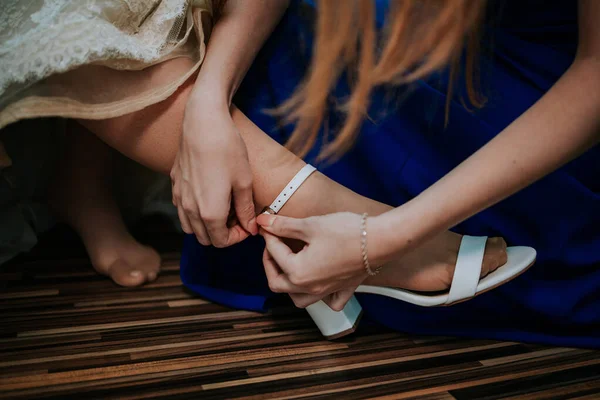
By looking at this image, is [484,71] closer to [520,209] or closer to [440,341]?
[520,209]

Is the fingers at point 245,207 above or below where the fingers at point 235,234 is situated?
above

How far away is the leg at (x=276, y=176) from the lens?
76 cm

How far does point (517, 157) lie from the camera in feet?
2.12

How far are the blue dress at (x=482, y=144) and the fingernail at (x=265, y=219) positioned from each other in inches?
4.9

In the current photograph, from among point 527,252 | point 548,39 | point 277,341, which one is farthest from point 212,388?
point 548,39

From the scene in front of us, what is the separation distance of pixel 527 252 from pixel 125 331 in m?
0.52

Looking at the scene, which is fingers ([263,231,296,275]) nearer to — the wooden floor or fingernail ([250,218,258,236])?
fingernail ([250,218,258,236])

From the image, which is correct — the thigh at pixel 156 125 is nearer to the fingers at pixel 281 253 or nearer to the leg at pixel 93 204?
the fingers at pixel 281 253

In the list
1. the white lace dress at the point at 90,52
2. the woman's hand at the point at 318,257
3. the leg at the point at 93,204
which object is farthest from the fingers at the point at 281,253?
the leg at the point at 93,204

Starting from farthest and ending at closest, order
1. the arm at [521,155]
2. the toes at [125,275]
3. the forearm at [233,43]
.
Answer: the toes at [125,275] → the forearm at [233,43] → the arm at [521,155]

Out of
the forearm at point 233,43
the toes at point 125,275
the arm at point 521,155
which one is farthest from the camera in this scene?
the toes at point 125,275

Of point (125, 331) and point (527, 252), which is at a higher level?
point (527, 252)

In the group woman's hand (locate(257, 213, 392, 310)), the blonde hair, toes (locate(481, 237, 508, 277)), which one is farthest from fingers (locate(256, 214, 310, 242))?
toes (locate(481, 237, 508, 277))

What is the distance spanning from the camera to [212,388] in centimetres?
71
